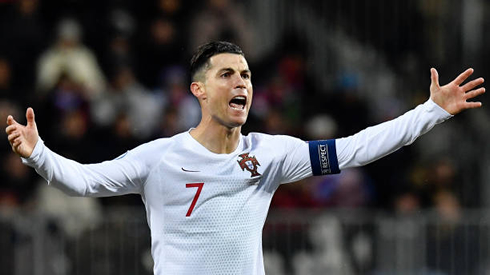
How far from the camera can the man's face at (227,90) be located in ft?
21.2

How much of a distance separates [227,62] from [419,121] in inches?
52.7

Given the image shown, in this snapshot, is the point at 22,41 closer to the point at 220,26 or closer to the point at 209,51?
the point at 220,26

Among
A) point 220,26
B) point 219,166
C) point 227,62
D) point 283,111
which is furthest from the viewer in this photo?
point 220,26

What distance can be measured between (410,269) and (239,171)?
5.95m

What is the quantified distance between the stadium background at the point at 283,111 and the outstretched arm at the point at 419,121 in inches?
225

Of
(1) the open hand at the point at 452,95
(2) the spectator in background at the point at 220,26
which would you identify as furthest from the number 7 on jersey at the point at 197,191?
(2) the spectator in background at the point at 220,26

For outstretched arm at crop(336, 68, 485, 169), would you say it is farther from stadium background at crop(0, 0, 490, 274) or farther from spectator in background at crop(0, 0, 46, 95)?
spectator in background at crop(0, 0, 46, 95)

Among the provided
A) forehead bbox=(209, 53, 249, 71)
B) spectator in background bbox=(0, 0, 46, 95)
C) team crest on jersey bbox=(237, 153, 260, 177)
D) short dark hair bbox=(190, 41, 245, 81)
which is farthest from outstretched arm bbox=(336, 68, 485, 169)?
spectator in background bbox=(0, 0, 46, 95)

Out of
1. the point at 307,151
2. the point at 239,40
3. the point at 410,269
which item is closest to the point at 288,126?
the point at 239,40

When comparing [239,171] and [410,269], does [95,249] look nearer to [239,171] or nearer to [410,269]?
[410,269]

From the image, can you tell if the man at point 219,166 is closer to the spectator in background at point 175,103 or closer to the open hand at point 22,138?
the open hand at point 22,138

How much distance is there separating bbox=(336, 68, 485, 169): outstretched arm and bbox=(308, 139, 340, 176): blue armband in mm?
169

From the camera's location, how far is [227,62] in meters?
6.54

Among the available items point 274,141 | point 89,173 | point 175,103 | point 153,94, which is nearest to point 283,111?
point 175,103
